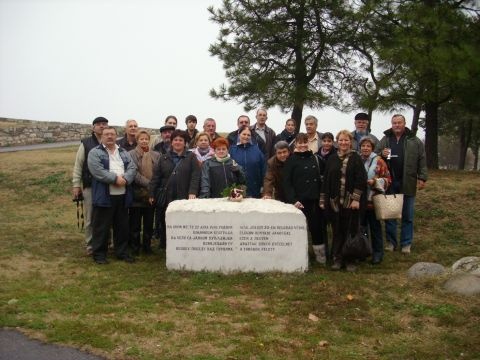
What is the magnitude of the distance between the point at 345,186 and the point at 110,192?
3.03 m

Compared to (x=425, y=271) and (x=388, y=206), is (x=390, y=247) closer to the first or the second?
(x=388, y=206)

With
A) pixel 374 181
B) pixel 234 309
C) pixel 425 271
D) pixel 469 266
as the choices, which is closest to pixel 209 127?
pixel 374 181

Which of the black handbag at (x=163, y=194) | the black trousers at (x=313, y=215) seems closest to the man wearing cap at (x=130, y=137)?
the black handbag at (x=163, y=194)

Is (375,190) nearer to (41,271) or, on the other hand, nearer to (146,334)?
(146,334)

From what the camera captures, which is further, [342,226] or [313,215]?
[313,215]

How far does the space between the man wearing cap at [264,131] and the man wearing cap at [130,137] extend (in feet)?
6.09

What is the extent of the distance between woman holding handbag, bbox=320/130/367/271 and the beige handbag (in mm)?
336

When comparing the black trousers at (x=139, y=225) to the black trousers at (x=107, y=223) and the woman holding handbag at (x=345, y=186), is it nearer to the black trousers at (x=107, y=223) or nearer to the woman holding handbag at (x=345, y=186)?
the black trousers at (x=107, y=223)

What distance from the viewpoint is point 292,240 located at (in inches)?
259

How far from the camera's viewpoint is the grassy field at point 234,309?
4.48m

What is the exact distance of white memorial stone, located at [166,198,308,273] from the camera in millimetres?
6547

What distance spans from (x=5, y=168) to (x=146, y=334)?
1347 centimetres

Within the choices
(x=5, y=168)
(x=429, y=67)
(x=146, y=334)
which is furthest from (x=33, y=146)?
(x=146, y=334)

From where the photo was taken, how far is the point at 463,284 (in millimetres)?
5824
